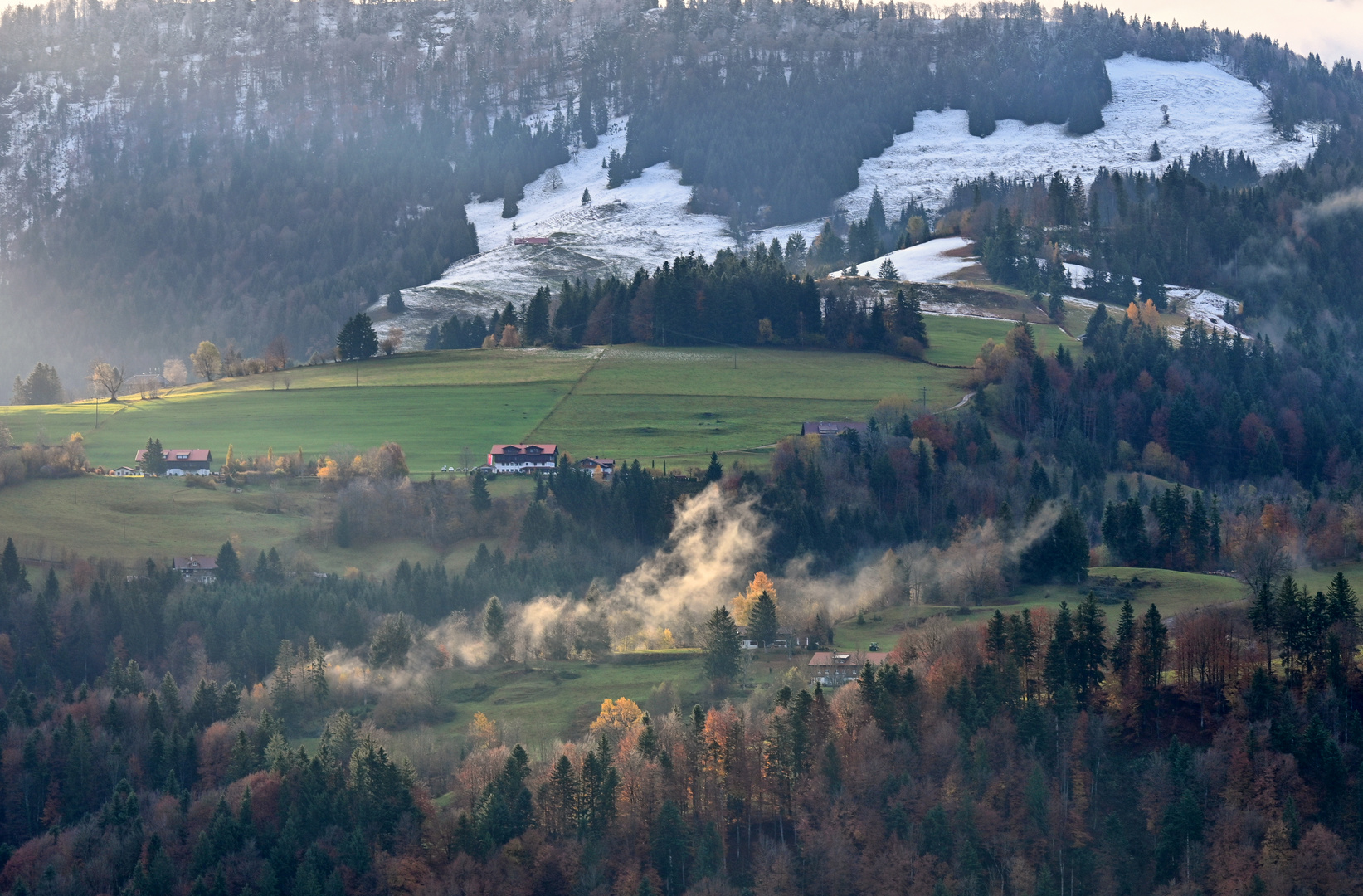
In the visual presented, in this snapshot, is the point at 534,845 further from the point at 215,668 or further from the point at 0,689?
the point at 0,689

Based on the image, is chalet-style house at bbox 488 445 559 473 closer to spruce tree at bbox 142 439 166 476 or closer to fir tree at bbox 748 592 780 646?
spruce tree at bbox 142 439 166 476

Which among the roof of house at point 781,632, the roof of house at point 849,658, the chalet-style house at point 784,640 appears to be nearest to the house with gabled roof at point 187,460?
the roof of house at point 781,632

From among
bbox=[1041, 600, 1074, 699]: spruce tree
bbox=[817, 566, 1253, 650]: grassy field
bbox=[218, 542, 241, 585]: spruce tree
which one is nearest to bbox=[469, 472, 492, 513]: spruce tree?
bbox=[218, 542, 241, 585]: spruce tree

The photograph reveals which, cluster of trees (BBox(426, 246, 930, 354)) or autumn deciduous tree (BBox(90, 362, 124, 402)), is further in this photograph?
autumn deciduous tree (BBox(90, 362, 124, 402))

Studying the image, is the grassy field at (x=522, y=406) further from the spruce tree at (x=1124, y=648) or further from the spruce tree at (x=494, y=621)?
the spruce tree at (x=1124, y=648)

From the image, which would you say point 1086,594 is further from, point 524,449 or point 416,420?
point 416,420

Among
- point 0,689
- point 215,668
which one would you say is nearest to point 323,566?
point 215,668

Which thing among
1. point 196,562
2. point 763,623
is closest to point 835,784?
point 763,623
